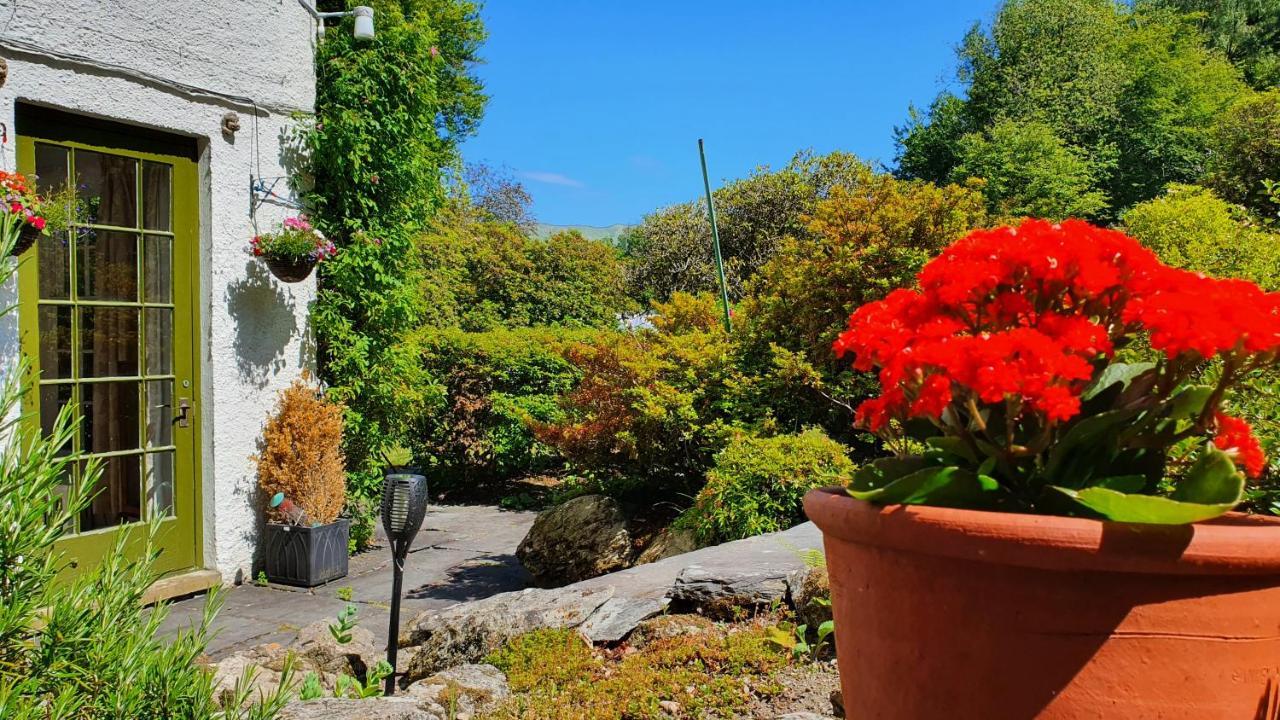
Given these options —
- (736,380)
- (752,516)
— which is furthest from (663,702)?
(736,380)

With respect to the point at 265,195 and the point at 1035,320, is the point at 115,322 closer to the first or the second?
the point at 265,195

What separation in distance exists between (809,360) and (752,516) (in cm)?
147

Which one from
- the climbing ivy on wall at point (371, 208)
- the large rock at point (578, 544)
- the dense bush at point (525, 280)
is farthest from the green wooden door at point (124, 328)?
the dense bush at point (525, 280)

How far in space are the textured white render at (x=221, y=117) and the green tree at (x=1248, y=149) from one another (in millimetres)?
18621

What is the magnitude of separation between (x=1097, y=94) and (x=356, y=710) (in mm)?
27944

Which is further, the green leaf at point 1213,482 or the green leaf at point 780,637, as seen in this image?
the green leaf at point 780,637

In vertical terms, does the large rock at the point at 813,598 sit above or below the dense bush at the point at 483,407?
below

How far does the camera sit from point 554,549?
5500mm

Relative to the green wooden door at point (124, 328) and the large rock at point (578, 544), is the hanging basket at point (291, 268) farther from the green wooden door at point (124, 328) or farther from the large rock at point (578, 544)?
the large rock at point (578, 544)

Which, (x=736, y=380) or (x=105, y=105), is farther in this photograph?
(x=736, y=380)

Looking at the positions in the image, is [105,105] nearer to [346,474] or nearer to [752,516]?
A: [346,474]

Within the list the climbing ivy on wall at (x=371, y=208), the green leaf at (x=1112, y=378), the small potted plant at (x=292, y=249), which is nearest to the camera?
the green leaf at (x=1112, y=378)

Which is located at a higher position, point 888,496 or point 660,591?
point 888,496

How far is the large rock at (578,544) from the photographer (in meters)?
5.41
